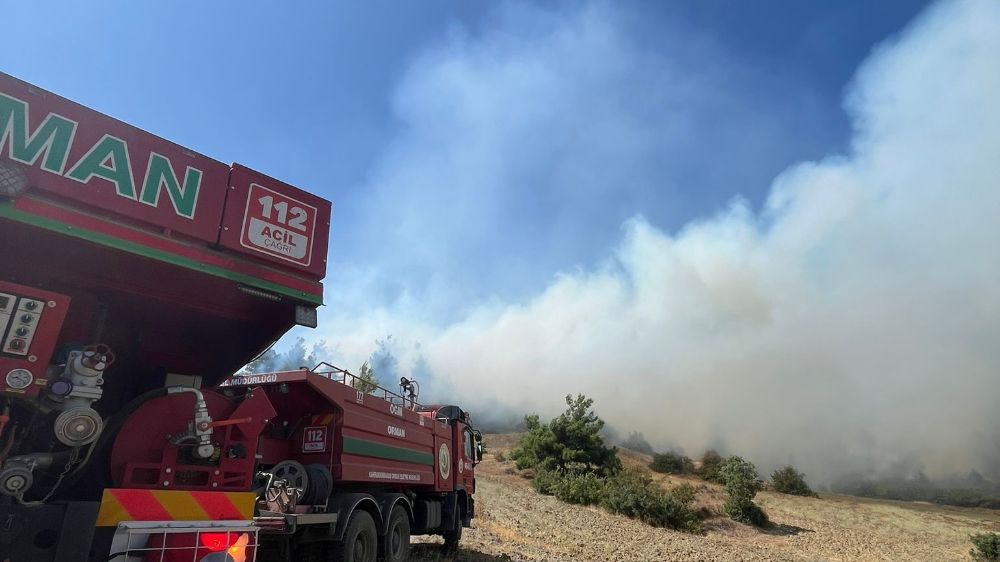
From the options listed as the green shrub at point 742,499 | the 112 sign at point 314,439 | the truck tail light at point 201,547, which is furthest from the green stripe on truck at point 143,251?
the green shrub at point 742,499

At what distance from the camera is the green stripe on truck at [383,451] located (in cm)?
787

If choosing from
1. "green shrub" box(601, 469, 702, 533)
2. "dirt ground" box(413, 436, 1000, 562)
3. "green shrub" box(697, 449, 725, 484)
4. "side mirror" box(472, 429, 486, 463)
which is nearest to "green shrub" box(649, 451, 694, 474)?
"green shrub" box(697, 449, 725, 484)

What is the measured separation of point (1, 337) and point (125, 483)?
4.95 ft

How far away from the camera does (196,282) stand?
4.86 metres

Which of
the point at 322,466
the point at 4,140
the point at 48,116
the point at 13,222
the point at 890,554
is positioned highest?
the point at 48,116

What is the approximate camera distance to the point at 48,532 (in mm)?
3791

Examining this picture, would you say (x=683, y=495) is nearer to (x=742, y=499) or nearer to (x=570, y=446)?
(x=742, y=499)

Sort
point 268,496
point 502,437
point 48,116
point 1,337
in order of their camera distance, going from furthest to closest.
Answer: point 502,437, point 268,496, point 48,116, point 1,337

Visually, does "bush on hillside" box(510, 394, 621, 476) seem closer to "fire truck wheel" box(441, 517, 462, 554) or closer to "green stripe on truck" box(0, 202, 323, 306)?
"fire truck wheel" box(441, 517, 462, 554)

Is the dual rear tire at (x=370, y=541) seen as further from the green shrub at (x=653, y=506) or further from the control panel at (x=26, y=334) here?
the green shrub at (x=653, y=506)

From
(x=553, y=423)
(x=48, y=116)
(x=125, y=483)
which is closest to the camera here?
(x=48, y=116)

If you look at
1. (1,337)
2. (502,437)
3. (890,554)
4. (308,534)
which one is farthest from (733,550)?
(502,437)

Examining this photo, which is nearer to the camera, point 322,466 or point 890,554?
point 322,466

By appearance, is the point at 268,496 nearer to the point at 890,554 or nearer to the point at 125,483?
→ the point at 125,483
